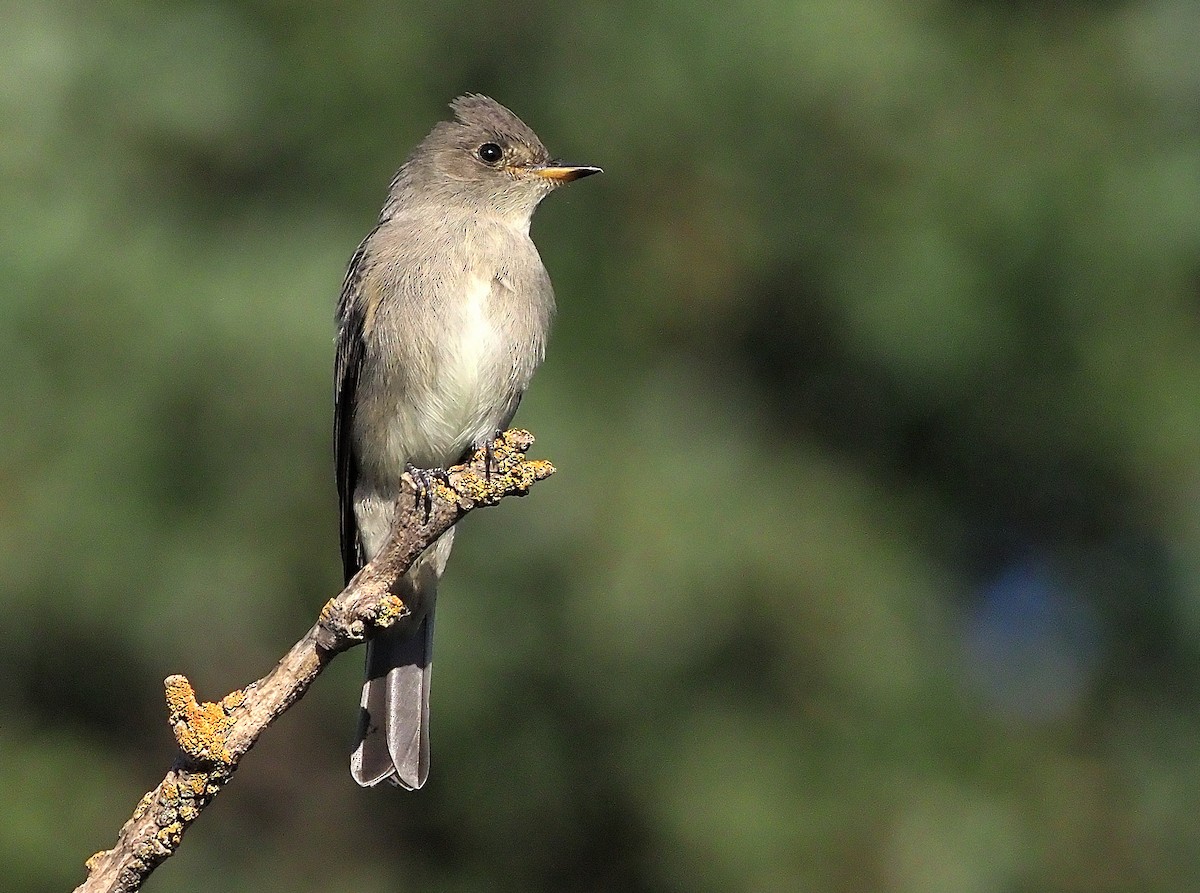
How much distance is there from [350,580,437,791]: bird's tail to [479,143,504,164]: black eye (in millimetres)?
1300

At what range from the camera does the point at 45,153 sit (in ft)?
22.0

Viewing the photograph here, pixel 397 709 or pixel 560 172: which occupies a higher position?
pixel 560 172

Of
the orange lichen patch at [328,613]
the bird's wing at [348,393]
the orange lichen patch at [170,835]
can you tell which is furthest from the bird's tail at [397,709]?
the orange lichen patch at [170,835]

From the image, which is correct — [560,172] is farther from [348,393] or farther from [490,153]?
[348,393]

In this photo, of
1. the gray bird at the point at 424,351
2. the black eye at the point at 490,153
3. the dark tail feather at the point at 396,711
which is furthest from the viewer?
the black eye at the point at 490,153

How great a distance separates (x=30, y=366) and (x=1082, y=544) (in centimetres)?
476

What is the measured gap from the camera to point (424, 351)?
470 cm

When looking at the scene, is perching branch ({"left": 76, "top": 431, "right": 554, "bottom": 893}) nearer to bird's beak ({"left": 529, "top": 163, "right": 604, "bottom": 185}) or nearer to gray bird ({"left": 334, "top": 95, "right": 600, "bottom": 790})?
gray bird ({"left": 334, "top": 95, "right": 600, "bottom": 790})

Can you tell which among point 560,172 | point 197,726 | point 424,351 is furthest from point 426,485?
point 560,172

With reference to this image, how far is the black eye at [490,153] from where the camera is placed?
5.32 meters

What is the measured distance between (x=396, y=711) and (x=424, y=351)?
0.98 m

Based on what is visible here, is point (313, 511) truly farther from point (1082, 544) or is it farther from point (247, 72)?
point (1082, 544)

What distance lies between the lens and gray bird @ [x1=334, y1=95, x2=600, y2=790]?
4.68m

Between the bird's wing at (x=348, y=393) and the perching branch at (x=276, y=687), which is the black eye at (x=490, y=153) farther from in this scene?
the perching branch at (x=276, y=687)
